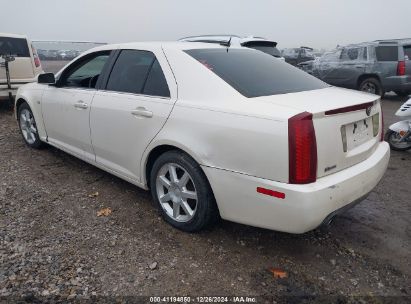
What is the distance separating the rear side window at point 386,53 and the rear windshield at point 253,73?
8270mm

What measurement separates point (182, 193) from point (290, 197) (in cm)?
100

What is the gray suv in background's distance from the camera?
10.3 m

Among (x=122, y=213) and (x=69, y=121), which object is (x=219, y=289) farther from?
(x=69, y=121)

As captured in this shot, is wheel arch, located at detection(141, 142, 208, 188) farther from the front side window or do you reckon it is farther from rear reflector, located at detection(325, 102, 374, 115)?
the front side window

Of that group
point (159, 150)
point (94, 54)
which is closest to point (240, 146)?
point (159, 150)

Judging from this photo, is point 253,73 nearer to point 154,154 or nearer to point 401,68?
point 154,154

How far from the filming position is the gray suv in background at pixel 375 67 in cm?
1031

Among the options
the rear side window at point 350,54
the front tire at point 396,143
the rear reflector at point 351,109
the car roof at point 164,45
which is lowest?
the front tire at point 396,143

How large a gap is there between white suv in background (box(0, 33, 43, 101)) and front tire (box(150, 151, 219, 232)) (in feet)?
19.4

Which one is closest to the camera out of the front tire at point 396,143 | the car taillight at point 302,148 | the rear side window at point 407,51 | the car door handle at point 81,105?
the car taillight at point 302,148

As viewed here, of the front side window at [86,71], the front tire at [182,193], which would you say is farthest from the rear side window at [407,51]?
the front tire at [182,193]

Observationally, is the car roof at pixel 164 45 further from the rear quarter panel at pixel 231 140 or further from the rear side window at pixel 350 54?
the rear side window at pixel 350 54

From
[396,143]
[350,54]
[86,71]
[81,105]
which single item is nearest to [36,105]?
[86,71]

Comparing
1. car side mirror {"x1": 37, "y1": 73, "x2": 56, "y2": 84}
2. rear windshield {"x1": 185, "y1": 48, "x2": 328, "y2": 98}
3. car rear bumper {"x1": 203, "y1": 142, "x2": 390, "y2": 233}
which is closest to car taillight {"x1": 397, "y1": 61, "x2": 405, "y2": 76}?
rear windshield {"x1": 185, "y1": 48, "x2": 328, "y2": 98}
